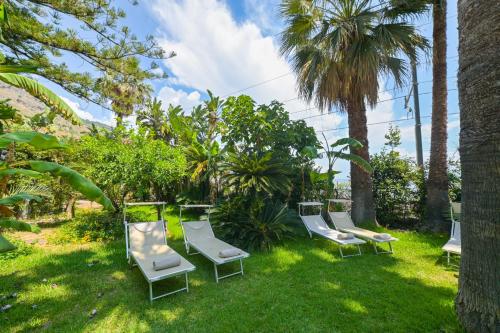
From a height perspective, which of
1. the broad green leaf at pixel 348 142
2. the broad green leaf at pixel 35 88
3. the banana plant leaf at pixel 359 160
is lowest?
the banana plant leaf at pixel 359 160

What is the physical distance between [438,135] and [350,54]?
154 inches

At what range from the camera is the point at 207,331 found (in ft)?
10.9

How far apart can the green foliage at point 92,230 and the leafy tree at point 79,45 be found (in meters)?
4.21

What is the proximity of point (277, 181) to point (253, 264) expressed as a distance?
278 cm

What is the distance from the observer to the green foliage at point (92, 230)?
7566 mm

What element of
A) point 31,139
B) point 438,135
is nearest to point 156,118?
point 31,139

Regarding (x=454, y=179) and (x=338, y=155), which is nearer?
(x=454, y=179)

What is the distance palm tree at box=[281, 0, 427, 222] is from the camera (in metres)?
7.63

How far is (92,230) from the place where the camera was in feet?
26.3

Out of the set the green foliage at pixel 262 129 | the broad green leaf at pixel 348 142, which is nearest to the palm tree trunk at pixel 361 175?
the broad green leaf at pixel 348 142

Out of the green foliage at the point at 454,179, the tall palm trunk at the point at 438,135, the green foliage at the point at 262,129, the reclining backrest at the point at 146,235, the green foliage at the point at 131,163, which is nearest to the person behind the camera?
the reclining backrest at the point at 146,235

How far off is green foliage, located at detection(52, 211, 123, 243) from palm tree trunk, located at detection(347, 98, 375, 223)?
8585 millimetres

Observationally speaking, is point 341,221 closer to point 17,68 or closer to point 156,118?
point 17,68

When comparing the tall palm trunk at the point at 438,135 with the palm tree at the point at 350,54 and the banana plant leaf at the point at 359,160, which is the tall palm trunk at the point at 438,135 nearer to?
the palm tree at the point at 350,54
